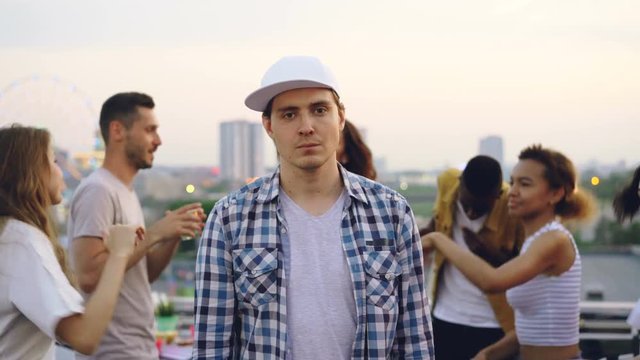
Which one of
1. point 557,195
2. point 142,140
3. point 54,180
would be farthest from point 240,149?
point 54,180

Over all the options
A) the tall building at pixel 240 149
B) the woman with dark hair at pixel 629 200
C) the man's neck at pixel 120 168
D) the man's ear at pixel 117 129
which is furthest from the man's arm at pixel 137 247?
the tall building at pixel 240 149

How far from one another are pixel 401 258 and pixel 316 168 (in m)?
0.25

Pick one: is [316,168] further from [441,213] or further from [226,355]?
[441,213]

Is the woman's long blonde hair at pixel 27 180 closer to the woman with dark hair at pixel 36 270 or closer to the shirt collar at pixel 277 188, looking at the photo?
the woman with dark hair at pixel 36 270

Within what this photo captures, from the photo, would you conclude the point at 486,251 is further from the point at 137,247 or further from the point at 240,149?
the point at 240,149

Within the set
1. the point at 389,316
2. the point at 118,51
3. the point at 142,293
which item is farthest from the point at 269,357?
the point at 118,51

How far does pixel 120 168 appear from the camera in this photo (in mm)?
2678

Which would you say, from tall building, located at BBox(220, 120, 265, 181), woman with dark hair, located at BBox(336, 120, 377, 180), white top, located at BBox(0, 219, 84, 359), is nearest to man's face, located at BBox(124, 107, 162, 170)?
woman with dark hair, located at BBox(336, 120, 377, 180)

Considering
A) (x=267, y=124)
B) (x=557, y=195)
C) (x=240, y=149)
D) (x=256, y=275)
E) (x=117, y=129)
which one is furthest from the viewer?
(x=240, y=149)

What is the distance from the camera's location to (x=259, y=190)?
1.48 meters

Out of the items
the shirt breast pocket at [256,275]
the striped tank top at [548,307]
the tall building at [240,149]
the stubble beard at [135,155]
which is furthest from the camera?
the tall building at [240,149]

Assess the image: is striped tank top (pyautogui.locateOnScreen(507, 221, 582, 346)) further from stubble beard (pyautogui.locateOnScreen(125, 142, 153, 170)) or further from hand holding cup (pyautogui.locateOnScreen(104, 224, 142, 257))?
stubble beard (pyautogui.locateOnScreen(125, 142, 153, 170))

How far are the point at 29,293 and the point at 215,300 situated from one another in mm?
470

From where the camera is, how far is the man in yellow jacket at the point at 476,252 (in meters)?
2.63
